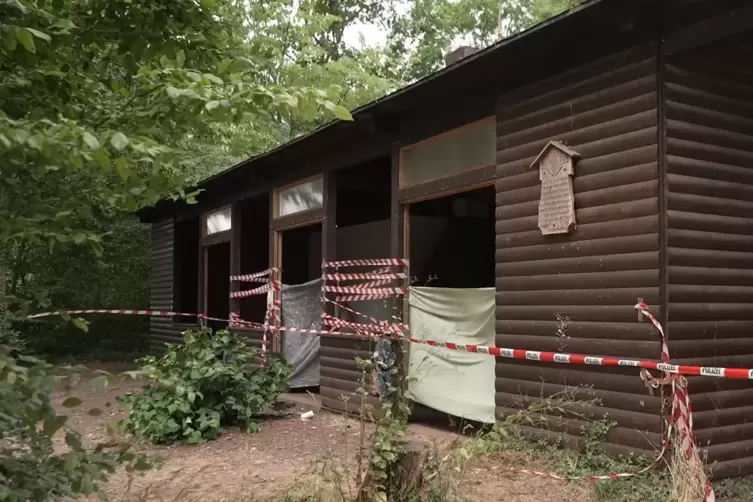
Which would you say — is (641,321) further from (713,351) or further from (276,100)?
(276,100)

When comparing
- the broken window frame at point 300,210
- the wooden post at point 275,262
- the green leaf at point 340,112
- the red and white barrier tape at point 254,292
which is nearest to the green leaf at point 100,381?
the green leaf at point 340,112

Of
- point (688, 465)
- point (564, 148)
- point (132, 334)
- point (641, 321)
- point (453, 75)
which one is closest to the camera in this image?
point (688, 465)

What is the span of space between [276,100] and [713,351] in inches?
158

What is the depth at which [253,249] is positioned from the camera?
12.5 metres

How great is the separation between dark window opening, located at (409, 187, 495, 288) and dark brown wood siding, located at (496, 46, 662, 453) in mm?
3546

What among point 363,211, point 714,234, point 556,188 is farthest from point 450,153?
point 363,211

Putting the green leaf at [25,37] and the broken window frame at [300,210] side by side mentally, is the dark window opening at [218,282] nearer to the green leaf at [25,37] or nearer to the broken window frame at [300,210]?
the broken window frame at [300,210]

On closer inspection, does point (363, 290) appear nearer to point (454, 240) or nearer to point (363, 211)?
point (454, 240)

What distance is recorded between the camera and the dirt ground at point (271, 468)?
4.61 meters

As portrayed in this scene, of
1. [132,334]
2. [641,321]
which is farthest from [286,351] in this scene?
[132,334]

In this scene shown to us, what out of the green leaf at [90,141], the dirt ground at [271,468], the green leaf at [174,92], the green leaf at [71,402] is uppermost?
the green leaf at [174,92]

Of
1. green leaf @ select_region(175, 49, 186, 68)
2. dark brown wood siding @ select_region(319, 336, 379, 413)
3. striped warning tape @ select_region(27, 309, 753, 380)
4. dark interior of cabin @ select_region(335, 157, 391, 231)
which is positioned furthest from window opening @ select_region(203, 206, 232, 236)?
green leaf @ select_region(175, 49, 186, 68)

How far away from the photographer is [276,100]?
2578 millimetres

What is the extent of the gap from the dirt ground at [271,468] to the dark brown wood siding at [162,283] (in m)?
7.07
